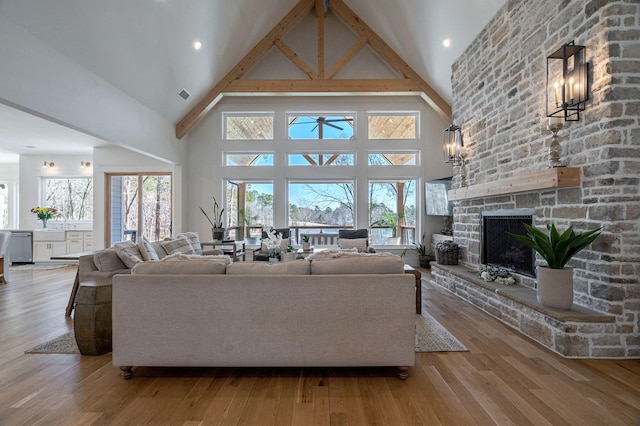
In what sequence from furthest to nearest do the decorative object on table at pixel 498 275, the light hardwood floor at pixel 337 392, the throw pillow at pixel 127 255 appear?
the decorative object on table at pixel 498 275
the throw pillow at pixel 127 255
the light hardwood floor at pixel 337 392

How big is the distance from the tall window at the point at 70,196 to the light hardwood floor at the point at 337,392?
7028 mm

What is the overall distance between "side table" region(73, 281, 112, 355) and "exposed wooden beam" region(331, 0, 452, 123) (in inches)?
261

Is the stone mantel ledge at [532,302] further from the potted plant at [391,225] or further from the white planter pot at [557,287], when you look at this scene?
the potted plant at [391,225]

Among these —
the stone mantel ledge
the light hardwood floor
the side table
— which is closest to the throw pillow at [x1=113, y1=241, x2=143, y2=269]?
the side table

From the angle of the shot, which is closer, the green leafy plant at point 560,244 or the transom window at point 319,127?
the green leafy plant at point 560,244

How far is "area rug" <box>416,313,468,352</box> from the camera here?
296cm

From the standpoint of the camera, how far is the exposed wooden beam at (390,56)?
6944mm

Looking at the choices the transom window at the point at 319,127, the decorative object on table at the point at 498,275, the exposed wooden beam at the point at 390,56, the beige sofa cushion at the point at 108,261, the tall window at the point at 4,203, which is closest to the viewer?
the beige sofa cushion at the point at 108,261

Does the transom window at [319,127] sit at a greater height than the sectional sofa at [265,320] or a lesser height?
greater

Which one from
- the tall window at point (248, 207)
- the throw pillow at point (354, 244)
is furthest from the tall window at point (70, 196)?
the throw pillow at point (354, 244)

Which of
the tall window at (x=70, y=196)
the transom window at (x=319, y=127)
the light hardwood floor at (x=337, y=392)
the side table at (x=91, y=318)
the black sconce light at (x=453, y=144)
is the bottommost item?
the light hardwood floor at (x=337, y=392)

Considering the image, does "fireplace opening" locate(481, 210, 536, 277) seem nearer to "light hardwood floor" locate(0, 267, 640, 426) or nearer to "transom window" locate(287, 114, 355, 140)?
"light hardwood floor" locate(0, 267, 640, 426)

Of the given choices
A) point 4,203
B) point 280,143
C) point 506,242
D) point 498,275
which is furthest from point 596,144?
point 4,203

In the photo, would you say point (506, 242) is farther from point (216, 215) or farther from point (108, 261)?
point (216, 215)
